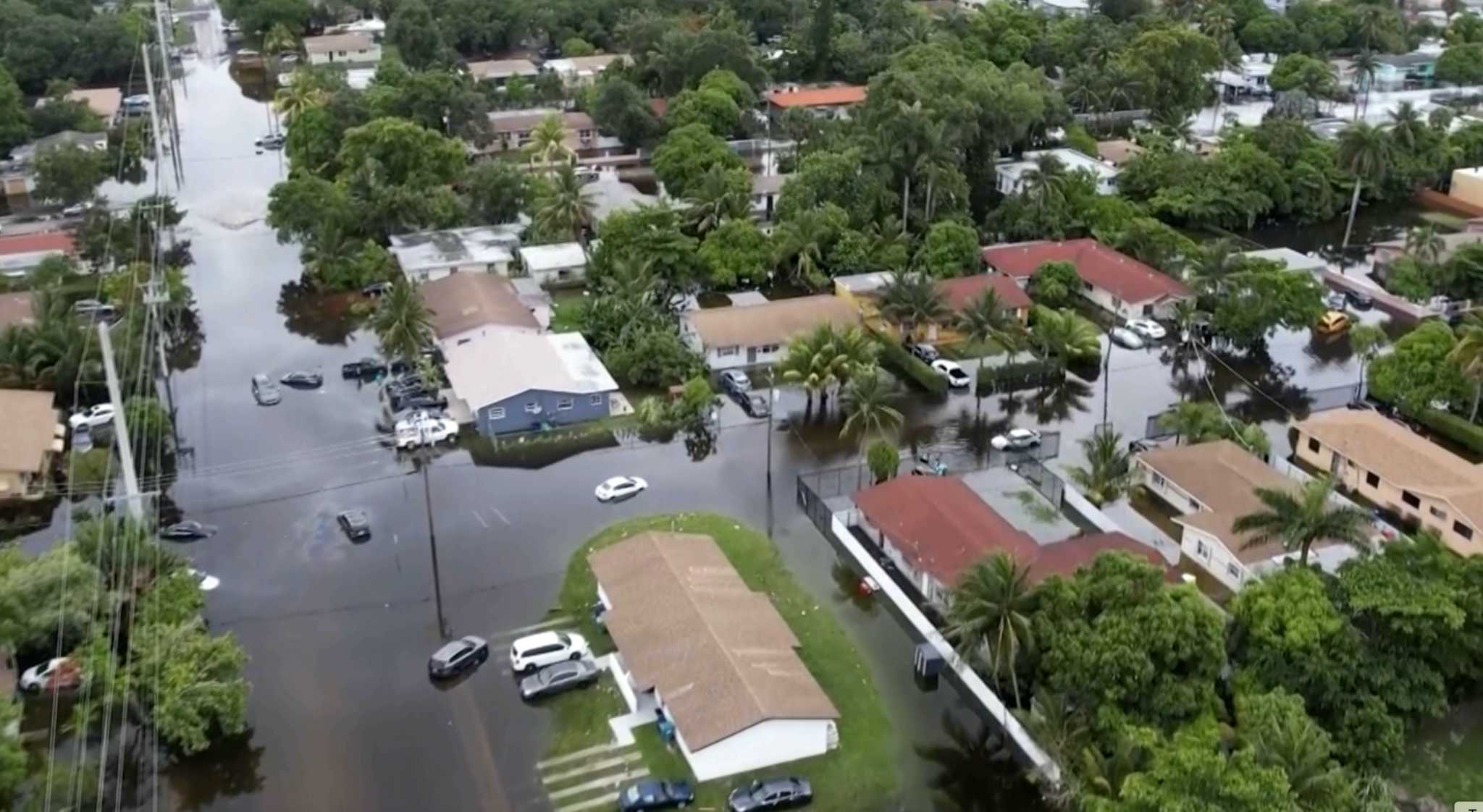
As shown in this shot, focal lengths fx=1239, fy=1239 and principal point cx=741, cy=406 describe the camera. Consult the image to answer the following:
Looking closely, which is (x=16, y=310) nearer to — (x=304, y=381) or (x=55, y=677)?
(x=304, y=381)

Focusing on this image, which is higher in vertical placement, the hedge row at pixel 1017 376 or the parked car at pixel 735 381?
the parked car at pixel 735 381

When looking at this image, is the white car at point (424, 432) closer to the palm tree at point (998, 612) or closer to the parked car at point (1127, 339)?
the palm tree at point (998, 612)

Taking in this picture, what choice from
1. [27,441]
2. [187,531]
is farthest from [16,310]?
[187,531]

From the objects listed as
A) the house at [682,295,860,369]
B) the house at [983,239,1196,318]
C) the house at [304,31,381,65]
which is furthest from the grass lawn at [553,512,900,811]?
the house at [304,31,381,65]

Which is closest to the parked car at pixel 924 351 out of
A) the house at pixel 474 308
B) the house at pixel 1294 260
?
the house at pixel 474 308

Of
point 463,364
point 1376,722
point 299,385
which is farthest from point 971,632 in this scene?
point 299,385

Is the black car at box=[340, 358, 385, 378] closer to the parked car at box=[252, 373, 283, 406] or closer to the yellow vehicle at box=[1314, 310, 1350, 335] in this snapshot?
the parked car at box=[252, 373, 283, 406]
